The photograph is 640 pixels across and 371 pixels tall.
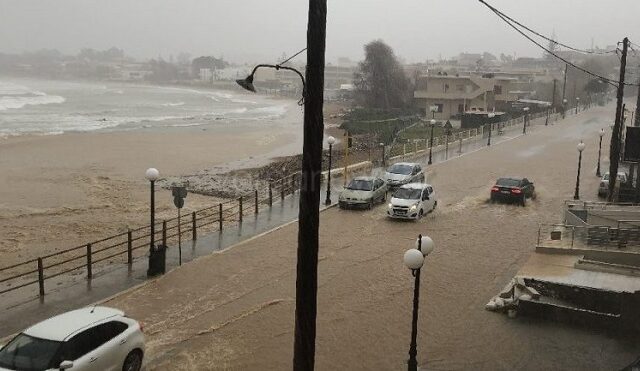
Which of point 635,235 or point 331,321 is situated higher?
point 635,235

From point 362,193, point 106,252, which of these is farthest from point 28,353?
point 362,193

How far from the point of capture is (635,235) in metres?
17.1

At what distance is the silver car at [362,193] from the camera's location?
24156 mm

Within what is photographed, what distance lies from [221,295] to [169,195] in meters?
15.4

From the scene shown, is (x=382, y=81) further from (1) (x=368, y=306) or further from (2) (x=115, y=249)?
(1) (x=368, y=306)

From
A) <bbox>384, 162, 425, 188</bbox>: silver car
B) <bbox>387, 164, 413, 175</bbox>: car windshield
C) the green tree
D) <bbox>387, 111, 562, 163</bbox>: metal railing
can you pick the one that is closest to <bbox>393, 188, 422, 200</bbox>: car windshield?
<bbox>384, 162, 425, 188</bbox>: silver car

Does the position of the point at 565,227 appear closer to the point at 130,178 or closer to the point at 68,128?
A: the point at 130,178

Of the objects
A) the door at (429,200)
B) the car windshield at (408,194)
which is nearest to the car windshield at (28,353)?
the car windshield at (408,194)

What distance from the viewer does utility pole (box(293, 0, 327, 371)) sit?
6074mm

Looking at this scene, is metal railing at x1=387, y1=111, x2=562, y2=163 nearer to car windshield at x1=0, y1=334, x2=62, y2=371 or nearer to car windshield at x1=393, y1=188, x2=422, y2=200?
car windshield at x1=393, y1=188, x2=422, y2=200

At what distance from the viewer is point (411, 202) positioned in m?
22.7

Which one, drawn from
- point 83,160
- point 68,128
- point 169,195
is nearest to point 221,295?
point 169,195

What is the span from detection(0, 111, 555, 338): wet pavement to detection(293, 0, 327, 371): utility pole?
838 cm

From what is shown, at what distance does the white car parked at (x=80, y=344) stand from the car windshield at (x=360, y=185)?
596 inches
